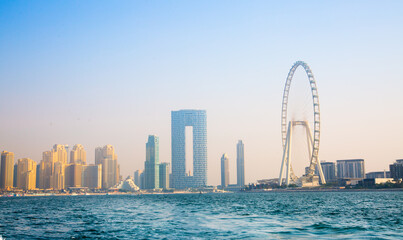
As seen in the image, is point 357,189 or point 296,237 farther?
point 357,189

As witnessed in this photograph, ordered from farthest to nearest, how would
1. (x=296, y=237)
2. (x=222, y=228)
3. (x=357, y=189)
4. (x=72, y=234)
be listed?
(x=357, y=189), (x=222, y=228), (x=72, y=234), (x=296, y=237)

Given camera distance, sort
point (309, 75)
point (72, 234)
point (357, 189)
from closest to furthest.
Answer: point (72, 234) < point (309, 75) < point (357, 189)

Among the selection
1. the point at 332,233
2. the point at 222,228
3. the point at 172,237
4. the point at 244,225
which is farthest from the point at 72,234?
the point at 332,233

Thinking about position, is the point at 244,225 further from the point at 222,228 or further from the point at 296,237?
the point at 296,237

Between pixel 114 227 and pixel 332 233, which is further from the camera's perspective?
pixel 114 227

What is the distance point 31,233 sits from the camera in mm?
32250

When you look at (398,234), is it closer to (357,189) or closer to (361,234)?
→ (361,234)

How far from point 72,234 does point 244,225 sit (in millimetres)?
13693

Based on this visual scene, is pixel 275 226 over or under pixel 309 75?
under

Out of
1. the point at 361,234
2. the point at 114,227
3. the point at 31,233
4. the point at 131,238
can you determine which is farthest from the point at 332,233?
the point at 31,233

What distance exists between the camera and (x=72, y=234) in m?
31.2

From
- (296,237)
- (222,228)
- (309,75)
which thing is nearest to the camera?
(296,237)

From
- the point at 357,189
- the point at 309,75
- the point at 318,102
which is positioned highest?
the point at 309,75

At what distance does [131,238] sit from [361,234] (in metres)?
15.6
